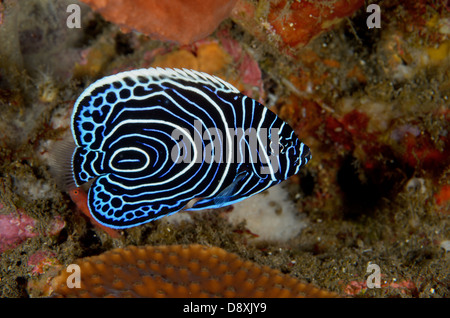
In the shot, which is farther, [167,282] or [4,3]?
[4,3]

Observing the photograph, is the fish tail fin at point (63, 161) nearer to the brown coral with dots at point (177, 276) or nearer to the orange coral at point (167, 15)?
the brown coral with dots at point (177, 276)

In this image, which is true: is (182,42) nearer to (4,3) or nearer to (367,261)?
(4,3)

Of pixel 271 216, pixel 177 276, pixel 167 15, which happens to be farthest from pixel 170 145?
pixel 271 216

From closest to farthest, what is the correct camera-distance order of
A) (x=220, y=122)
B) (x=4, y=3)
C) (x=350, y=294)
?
(x=220, y=122) < (x=350, y=294) < (x=4, y=3)

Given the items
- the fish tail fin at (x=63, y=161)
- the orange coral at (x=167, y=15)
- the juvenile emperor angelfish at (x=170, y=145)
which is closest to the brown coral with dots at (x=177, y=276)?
the juvenile emperor angelfish at (x=170, y=145)

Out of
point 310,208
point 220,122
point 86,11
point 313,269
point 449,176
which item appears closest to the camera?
point 220,122

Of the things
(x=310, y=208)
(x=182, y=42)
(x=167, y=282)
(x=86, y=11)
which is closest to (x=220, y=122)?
(x=182, y=42)
